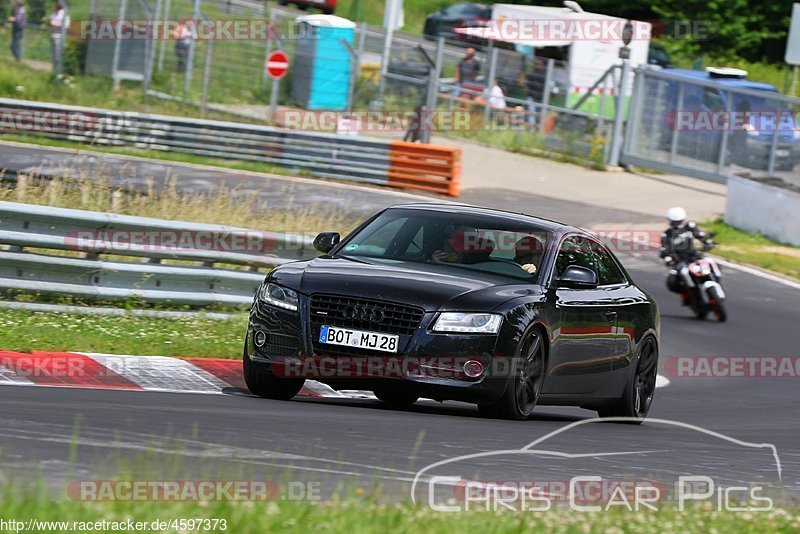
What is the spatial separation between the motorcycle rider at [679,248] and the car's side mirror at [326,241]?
9369 mm

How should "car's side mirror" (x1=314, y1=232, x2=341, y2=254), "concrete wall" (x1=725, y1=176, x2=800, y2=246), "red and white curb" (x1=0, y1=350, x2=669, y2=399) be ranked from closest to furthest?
"red and white curb" (x1=0, y1=350, x2=669, y2=399), "car's side mirror" (x1=314, y1=232, x2=341, y2=254), "concrete wall" (x1=725, y1=176, x2=800, y2=246)

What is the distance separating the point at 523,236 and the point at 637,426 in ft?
5.81

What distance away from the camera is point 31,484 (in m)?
5.33

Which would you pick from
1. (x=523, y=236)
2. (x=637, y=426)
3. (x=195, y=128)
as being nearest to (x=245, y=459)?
(x=523, y=236)

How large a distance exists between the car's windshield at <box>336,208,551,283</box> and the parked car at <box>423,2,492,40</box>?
3986 centimetres

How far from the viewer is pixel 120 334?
38.8 ft

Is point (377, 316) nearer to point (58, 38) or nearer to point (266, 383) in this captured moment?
point (266, 383)

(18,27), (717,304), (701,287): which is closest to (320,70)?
(18,27)

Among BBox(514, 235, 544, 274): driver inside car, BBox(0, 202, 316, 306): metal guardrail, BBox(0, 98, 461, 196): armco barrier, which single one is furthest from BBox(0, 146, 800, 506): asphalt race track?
BBox(0, 98, 461, 196): armco barrier

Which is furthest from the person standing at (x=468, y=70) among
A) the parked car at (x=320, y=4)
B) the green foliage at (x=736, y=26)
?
the green foliage at (x=736, y=26)

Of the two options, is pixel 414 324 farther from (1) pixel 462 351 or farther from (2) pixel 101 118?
(2) pixel 101 118

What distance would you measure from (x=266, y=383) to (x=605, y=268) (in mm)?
2945

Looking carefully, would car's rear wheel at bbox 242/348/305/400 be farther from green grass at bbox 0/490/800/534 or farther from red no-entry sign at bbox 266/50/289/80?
red no-entry sign at bbox 266/50/289/80

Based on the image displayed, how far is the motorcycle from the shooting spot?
1883cm
